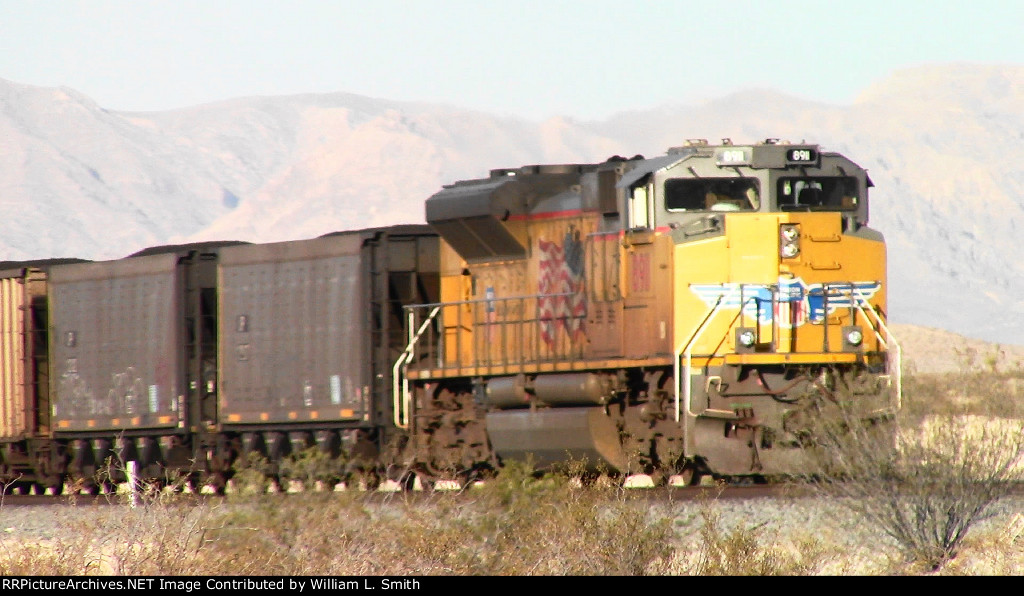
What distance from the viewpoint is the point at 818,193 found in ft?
57.1

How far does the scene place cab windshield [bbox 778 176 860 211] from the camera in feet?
56.6

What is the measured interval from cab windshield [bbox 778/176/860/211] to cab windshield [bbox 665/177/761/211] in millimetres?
338

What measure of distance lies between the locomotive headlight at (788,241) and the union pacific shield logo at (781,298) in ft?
0.93

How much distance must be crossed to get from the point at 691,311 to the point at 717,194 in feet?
4.58

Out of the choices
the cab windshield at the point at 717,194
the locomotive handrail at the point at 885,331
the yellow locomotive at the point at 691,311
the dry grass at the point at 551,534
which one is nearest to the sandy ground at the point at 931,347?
the yellow locomotive at the point at 691,311

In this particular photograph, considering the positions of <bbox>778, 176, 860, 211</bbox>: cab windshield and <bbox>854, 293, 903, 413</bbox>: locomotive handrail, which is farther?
<bbox>778, 176, 860, 211</bbox>: cab windshield

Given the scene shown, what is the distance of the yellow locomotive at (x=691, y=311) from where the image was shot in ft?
54.7

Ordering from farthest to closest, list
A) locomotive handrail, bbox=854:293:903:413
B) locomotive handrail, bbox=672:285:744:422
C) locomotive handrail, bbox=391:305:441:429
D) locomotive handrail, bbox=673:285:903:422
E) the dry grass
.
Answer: locomotive handrail, bbox=391:305:441:429, locomotive handrail, bbox=672:285:744:422, locomotive handrail, bbox=673:285:903:422, locomotive handrail, bbox=854:293:903:413, the dry grass

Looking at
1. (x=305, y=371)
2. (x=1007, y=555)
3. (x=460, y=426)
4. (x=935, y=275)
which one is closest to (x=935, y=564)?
(x=1007, y=555)

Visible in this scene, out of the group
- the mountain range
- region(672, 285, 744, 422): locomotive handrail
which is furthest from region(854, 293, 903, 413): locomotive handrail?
the mountain range

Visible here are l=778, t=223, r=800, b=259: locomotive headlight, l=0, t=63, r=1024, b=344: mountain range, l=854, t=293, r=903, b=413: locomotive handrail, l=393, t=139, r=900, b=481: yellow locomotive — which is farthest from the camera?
l=0, t=63, r=1024, b=344: mountain range

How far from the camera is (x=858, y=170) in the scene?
1761 cm

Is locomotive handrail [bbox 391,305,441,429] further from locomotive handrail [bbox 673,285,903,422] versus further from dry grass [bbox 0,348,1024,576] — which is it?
dry grass [bbox 0,348,1024,576]

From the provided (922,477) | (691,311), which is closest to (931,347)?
(691,311)
